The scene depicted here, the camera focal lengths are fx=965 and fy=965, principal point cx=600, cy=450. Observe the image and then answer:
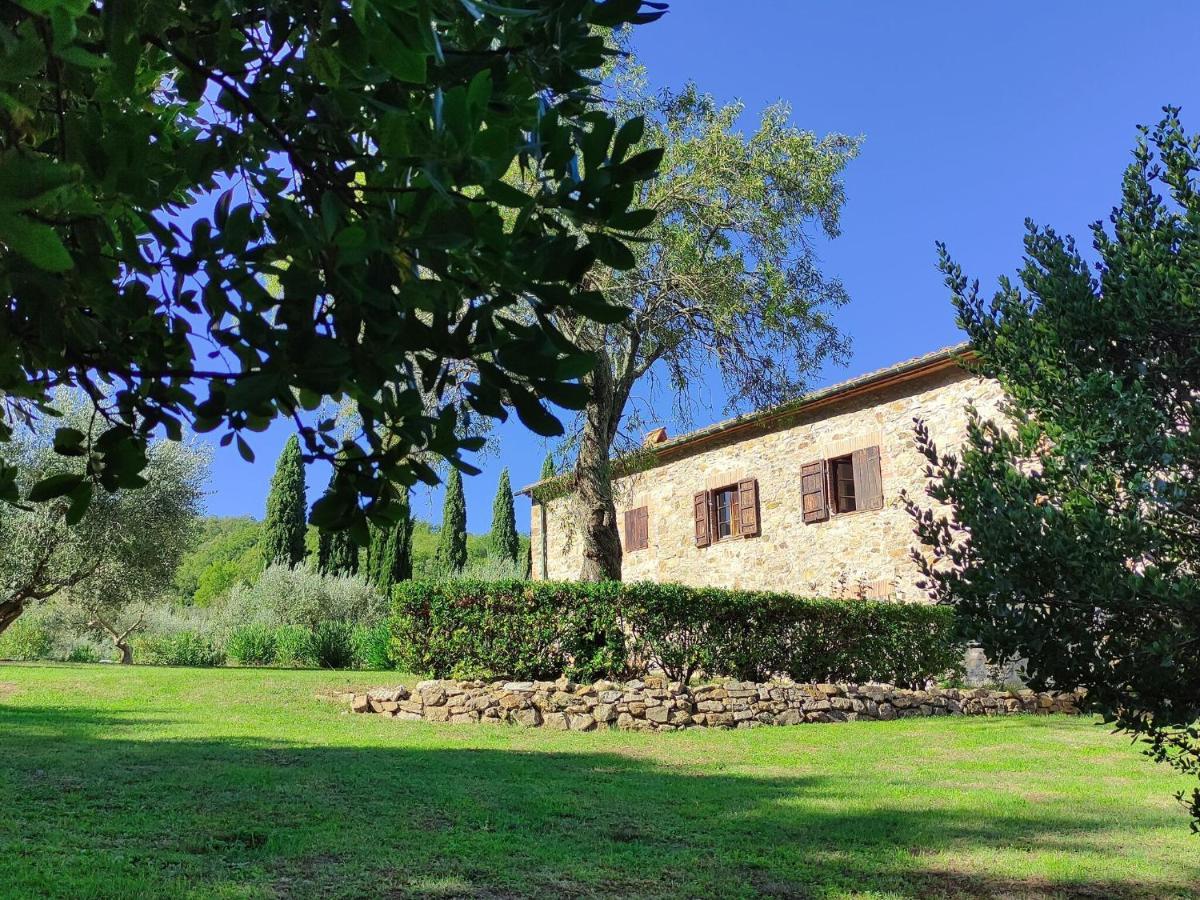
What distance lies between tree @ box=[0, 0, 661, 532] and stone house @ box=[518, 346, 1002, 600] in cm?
1201

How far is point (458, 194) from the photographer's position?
1.43 m

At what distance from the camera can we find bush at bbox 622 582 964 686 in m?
11.7

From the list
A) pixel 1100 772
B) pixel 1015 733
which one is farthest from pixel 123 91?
pixel 1015 733

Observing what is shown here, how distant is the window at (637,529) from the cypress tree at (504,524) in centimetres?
1035

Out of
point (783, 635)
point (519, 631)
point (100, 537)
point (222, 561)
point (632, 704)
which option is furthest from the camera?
point (222, 561)

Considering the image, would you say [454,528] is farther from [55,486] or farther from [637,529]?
[55,486]

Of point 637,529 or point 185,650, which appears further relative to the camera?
point 637,529

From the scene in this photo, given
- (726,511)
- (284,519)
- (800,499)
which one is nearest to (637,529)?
(726,511)

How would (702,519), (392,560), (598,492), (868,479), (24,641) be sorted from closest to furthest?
1. (598,492)
2. (868,479)
3. (702,519)
4. (24,641)
5. (392,560)

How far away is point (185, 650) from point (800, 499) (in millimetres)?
12201

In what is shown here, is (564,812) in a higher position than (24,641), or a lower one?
lower

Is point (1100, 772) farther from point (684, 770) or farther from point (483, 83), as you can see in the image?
point (483, 83)

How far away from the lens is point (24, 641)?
68.8ft

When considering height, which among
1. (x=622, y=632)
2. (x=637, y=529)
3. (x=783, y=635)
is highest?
(x=637, y=529)
